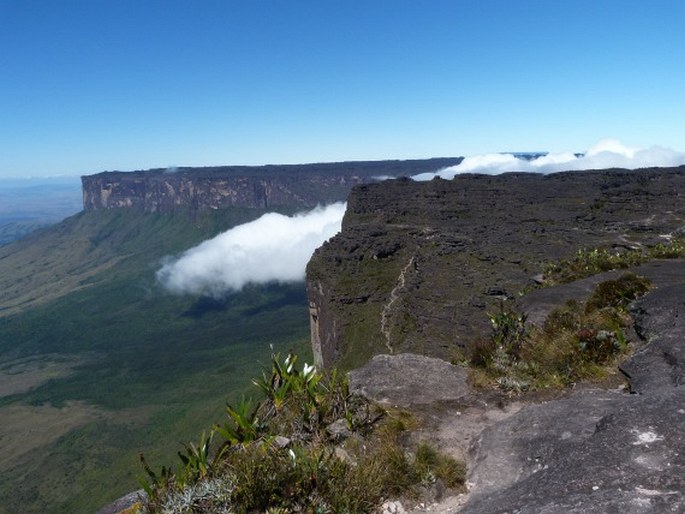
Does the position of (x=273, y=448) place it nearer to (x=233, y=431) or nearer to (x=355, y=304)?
(x=233, y=431)

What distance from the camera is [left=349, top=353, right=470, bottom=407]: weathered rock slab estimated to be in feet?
30.7

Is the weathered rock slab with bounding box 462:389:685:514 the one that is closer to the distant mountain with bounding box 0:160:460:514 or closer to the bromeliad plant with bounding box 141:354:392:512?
the bromeliad plant with bounding box 141:354:392:512

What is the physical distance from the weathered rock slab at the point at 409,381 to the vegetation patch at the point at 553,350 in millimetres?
498

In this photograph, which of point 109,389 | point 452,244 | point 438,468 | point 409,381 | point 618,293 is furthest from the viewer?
point 109,389

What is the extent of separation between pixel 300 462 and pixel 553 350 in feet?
21.6

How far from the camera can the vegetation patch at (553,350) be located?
963cm

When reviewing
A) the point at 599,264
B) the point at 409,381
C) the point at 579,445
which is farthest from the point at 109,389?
the point at 579,445

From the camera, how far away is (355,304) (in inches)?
2625

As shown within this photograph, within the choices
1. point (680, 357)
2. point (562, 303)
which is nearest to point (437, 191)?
point (562, 303)

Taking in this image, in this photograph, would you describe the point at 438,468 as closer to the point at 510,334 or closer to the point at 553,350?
the point at 553,350

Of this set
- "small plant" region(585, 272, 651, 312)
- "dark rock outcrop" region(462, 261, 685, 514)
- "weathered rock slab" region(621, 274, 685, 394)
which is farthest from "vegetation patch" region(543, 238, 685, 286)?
"dark rock outcrop" region(462, 261, 685, 514)

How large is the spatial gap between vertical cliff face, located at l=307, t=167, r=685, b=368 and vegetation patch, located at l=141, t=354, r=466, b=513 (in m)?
27.6

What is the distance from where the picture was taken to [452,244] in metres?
81.5

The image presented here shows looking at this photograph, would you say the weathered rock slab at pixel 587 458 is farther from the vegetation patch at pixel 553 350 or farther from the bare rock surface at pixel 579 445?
the vegetation patch at pixel 553 350
